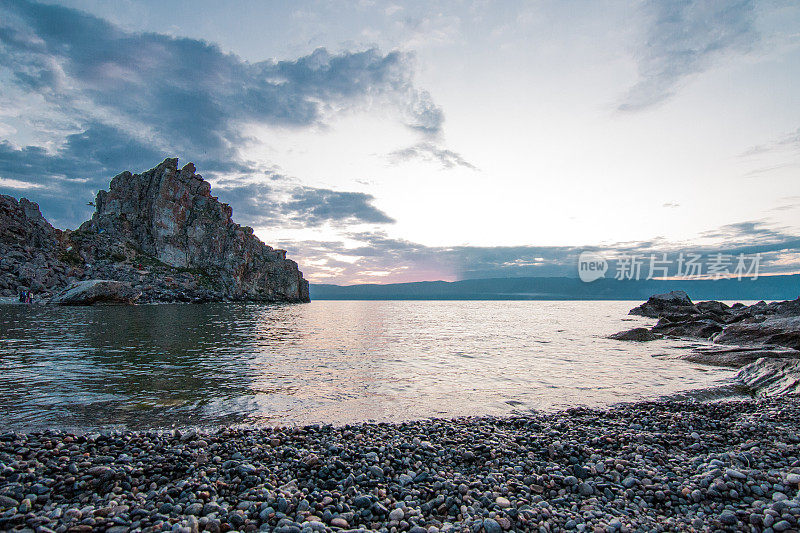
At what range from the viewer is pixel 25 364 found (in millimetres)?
20391

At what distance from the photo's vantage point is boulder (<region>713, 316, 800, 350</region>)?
1057 inches

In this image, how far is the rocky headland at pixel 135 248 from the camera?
9975 cm

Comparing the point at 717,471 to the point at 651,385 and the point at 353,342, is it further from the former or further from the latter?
the point at 353,342

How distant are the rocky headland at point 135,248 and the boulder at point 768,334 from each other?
115m

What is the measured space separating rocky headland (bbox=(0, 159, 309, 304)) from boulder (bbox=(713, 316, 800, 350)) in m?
115

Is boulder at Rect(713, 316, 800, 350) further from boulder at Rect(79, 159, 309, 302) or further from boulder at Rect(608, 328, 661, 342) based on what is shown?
boulder at Rect(79, 159, 309, 302)

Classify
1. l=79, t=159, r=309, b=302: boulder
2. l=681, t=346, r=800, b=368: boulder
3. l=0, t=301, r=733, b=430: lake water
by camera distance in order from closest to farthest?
→ l=0, t=301, r=733, b=430: lake water < l=681, t=346, r=800, b=368: boulder < l=79, t=159, r=309, b=302: boulder

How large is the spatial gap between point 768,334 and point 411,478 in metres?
36.6

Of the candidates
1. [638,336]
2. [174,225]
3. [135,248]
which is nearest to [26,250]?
[135,248]

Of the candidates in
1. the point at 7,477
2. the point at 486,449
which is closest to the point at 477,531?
the point at 486,449

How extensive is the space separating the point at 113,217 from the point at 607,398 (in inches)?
8570

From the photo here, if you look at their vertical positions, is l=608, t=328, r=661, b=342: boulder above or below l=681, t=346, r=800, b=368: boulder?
below

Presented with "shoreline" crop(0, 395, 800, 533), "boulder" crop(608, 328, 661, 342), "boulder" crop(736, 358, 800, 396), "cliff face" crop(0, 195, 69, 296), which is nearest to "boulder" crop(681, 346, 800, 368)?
"boulder" crop(736, 358, 800, 396)

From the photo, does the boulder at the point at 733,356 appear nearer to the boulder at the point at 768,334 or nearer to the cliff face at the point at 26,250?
the boulder at the point at 768,334
